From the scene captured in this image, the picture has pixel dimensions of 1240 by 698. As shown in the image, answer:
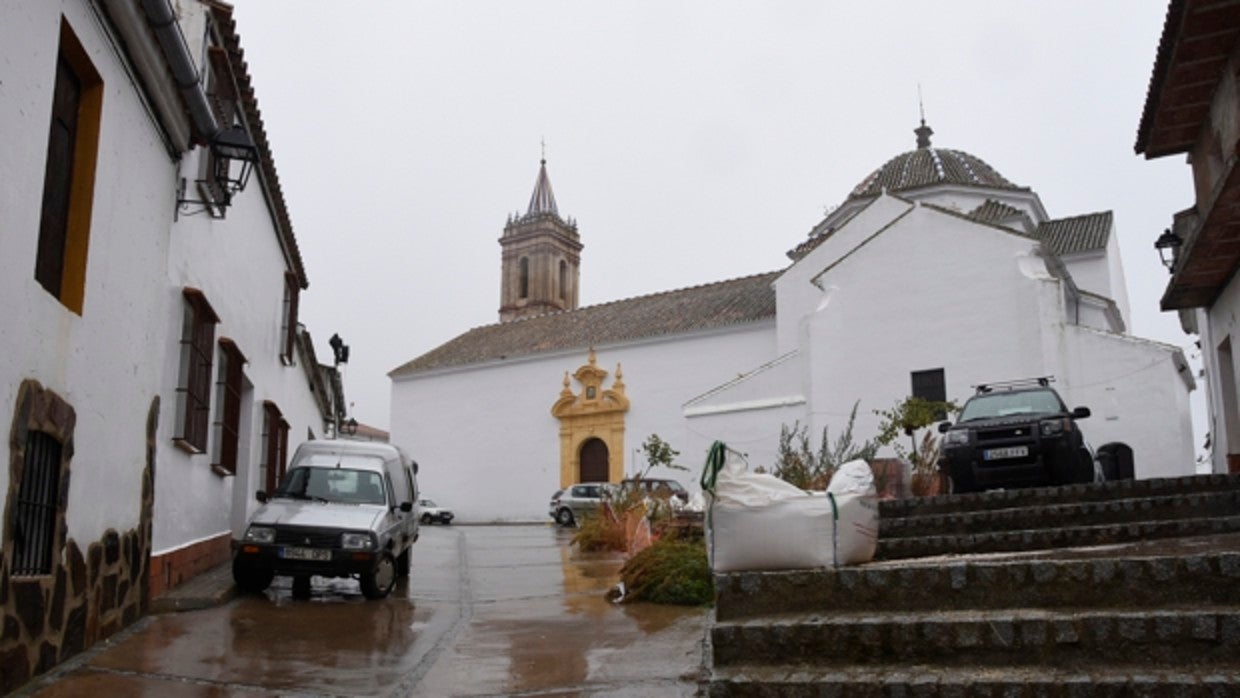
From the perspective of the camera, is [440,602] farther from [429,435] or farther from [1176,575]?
[429,435]

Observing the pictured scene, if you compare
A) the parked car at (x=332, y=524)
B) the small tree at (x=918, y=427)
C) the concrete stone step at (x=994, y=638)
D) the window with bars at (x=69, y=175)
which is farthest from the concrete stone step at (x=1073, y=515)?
the small tree at (x=918, y=427)

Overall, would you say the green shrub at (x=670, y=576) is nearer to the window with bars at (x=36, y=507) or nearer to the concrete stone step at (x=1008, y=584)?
the concrete stone step at (x=1008, y=584)

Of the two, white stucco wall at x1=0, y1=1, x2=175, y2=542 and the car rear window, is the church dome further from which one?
white stucco wall at x1=0, y1=1, x2=175, y2=542

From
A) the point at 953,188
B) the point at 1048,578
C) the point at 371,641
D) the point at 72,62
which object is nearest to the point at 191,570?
the point at 371,641

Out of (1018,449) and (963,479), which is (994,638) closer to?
(1018,449)

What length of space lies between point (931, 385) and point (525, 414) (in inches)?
713

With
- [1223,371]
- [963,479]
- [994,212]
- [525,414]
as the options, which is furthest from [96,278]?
[525,414]

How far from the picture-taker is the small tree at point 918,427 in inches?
645

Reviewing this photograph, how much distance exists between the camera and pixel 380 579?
1034 centimetres

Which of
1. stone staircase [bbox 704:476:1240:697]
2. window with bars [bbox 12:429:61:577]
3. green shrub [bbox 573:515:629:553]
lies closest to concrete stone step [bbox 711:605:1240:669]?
stone staircase [bbox 704:476:1240:697]

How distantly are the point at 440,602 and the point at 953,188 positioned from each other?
25598mm

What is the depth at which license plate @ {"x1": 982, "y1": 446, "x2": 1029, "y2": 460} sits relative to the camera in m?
12.3

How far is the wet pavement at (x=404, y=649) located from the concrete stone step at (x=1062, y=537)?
1.68 metres

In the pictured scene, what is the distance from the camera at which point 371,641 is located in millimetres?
7598
